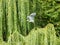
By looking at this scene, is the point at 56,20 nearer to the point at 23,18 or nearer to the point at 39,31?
the point at 23,18

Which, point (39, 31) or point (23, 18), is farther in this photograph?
point (23, 18)

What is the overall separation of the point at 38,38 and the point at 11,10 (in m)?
1.21

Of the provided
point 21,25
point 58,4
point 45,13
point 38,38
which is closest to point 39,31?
point 38,38

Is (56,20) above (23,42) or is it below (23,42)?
below

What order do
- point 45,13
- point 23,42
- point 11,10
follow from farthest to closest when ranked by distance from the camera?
point 45,13 < point 11,10 < point 23,42

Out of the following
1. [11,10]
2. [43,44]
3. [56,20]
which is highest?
[11,10]

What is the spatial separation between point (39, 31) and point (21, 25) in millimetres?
1058

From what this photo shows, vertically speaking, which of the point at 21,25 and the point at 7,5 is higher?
the point at 7,5

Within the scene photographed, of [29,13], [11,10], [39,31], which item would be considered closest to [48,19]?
[29,13]

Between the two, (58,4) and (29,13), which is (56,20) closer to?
(58,4)

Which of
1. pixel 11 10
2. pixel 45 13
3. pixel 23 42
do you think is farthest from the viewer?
pixel 45 13

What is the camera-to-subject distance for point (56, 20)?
6.54 metres

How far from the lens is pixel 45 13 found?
21.1ft

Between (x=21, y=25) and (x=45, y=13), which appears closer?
(x=21, y=25)
